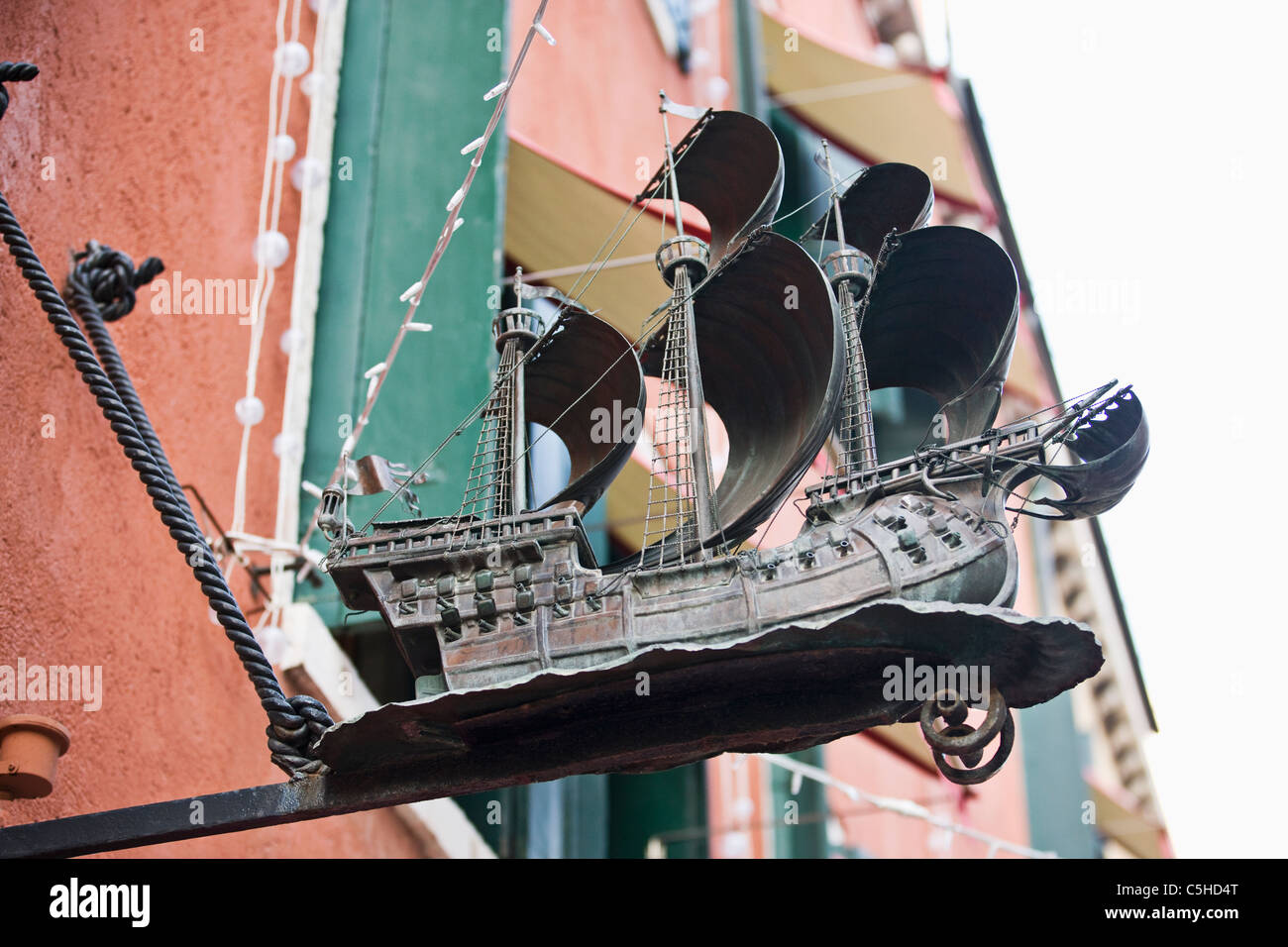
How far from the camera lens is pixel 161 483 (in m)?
5.59

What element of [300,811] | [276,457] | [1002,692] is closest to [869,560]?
[1002,692]

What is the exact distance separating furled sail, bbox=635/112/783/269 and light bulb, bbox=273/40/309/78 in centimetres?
357

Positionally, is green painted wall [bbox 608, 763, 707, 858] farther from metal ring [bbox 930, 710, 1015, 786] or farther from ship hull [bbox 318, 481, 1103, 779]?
metal ring [bbox 930, 710, 1015, 786]

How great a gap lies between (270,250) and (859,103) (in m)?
9.72

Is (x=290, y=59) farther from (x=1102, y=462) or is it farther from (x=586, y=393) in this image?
(x=1102, y=462)

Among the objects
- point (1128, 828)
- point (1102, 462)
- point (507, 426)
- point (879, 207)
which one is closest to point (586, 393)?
point (507, 426)

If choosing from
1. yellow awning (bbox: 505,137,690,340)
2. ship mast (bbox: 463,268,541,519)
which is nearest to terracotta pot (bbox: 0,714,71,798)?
ship mast (bbox: 463,268,541,519)

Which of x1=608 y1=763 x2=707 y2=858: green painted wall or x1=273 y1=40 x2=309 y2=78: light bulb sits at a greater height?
x1=273 y1=40 x2=309 y2=78: light bulb

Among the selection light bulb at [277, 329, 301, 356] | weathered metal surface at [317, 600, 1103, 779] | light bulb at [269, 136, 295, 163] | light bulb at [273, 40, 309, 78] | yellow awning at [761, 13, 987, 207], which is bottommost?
weathered metal surface at [317, 600, 1103, 779]

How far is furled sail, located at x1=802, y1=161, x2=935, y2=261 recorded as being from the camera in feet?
21.7

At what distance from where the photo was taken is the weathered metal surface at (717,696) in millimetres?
4715

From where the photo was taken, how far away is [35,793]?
5785 mm
